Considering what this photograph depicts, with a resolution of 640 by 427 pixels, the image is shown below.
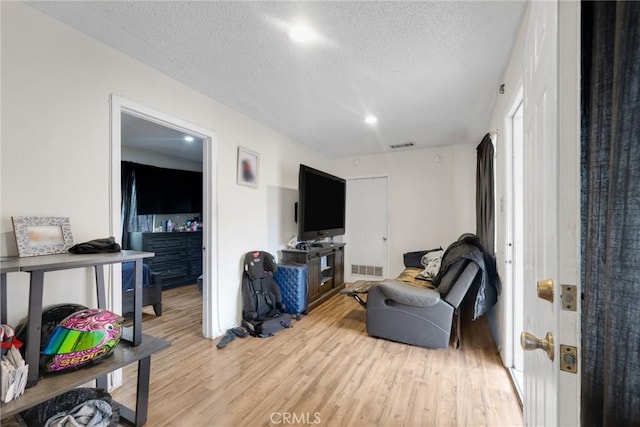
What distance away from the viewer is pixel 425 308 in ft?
8.14

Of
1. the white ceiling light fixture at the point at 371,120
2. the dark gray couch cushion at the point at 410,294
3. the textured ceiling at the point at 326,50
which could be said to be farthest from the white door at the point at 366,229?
the dark gray couch cushion at the point at 410,294

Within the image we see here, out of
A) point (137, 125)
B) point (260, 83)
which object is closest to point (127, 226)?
point (137, 125)

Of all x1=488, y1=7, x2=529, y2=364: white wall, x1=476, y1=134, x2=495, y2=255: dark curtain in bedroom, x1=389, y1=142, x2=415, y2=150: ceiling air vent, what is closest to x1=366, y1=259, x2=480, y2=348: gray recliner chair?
x1=488, y1=7, x2=529, y2=364: white wall

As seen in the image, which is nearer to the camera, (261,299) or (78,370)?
(78,370)

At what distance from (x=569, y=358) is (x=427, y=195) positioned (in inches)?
165

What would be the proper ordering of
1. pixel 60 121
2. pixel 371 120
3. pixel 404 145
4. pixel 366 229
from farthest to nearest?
pixel 366 229 → pixel 404 145 → pixel 371 120 → pixel 60 121

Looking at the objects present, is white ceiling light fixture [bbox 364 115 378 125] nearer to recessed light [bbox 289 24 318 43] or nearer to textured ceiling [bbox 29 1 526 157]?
textured ceiling [bbox 29 1 526 157]

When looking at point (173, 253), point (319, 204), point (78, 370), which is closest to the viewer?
point (78, 370)

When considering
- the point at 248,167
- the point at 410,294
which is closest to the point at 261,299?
the point at 248,167

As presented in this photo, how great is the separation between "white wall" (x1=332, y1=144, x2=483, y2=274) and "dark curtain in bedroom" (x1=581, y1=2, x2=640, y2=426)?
3.92 metres

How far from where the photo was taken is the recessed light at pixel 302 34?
5.46 feet

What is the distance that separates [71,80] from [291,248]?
2818 mm

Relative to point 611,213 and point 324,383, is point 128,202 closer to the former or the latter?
point 324,383

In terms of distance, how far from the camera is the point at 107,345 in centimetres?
140
